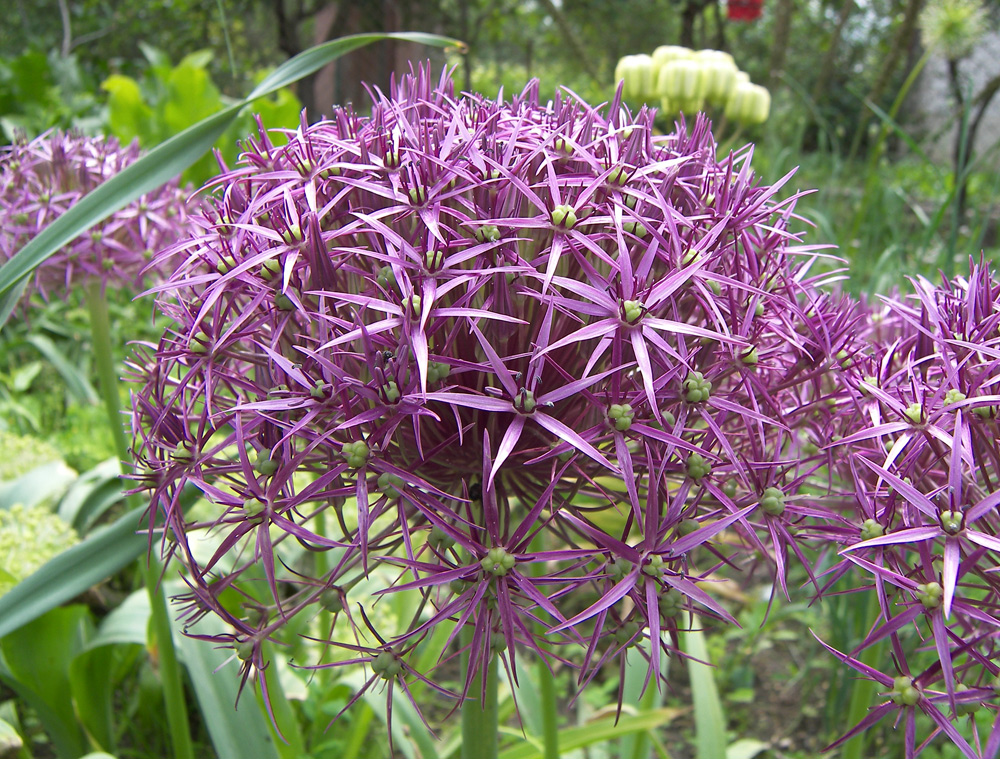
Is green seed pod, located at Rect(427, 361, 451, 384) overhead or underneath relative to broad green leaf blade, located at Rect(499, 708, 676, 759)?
overhead

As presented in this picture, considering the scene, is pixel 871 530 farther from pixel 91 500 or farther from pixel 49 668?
pixel 91 500

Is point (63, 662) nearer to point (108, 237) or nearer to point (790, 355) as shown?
point (108, 237)

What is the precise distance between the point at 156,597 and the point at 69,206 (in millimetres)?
821

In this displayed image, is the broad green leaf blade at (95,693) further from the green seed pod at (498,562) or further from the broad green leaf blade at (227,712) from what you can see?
the green seed pod at (498,562)

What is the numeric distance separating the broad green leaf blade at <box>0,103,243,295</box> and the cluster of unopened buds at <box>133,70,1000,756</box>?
0.06 metres

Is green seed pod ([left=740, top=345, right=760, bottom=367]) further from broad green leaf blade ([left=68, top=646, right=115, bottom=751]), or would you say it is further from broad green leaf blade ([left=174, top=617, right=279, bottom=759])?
broad green leaf blade ([left=68, top=646, right=115, bottom=751])

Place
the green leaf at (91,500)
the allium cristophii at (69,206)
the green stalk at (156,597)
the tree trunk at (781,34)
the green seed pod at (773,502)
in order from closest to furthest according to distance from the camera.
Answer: the green seed pod at (773,502) → the green stalk at (156,597) → the allium cristophii at (69,206) → the green leaf at (91,500) → the tree trunk at (781,34)

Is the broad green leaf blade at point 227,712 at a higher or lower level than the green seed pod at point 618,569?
lower

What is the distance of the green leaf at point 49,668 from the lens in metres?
1.42

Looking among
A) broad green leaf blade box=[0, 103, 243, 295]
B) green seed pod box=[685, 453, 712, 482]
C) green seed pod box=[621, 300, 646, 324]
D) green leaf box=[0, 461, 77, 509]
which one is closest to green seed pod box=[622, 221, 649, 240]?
green seed pod box=[621, 300, 646, 324]

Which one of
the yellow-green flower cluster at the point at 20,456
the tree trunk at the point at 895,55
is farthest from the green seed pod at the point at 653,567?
the tree trunk at the point at 895,55

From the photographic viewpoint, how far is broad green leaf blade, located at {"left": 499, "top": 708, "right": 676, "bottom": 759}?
124cm

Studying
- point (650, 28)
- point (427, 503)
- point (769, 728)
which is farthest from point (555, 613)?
point (650, 28)

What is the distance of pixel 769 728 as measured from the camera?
82.6 inches
